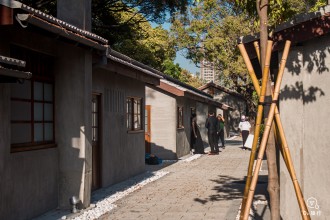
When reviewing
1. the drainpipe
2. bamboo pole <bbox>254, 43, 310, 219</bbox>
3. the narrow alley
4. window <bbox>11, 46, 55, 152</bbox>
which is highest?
the drainpipe

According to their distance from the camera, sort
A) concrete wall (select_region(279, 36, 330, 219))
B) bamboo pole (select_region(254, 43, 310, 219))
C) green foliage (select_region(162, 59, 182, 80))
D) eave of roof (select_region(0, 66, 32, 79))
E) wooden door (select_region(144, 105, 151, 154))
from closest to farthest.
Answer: bamboo pole (select_region(254, 43, 310, 219)) → eave of roof (select_region(0, 66, 32, 79)) → concrete wall (select_region(279, 36, 330, 219)) → wooden door (select_region(144, 105, 151, 154)) → green foliage (select_region(162, 59, 182, 80))

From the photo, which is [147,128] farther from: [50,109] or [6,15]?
[6,15]

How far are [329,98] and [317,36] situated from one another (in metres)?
0.86

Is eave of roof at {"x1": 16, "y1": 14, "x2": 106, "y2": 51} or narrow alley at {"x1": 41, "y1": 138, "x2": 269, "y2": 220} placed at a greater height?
eave of roof at {"x1": 16, "y1": 14, "x2": 106, "y2": 51}

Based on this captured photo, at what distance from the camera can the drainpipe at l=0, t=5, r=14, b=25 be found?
6102 mm

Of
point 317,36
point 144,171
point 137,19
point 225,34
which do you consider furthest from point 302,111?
point 225,34

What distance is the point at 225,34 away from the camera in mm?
36125

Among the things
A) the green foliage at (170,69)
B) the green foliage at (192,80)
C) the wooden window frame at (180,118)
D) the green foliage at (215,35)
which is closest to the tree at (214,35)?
the green foliage at (215,35)

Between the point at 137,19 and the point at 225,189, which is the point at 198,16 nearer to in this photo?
the point at 137,19

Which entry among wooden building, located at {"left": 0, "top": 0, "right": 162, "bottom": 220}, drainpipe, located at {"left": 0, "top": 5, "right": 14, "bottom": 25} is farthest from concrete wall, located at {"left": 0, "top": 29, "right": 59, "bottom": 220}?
drainpipe, located at {"left": 0, "top": 5, "right": 14, "bottom": 25}

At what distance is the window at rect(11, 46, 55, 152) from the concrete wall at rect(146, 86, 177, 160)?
1130cm

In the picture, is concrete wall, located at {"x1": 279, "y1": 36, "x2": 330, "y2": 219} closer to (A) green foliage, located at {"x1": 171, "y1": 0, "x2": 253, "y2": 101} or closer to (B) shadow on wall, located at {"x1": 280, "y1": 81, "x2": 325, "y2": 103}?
(B) shadow on wall, located at {"x1": 280, "y1": 81, "x2": 325, "y2": 103}

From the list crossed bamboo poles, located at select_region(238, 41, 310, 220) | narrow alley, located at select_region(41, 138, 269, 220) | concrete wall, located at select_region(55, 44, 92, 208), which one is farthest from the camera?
concrete wall, located at select_region(55, 44, 92, 208)

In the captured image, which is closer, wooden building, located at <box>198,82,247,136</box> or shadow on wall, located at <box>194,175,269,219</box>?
shadow on wall, located at <box>194,175,269,219</box>
